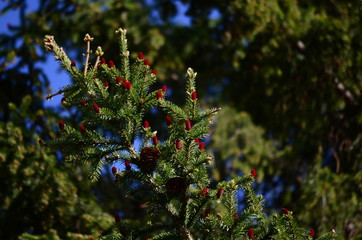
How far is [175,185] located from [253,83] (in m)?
4.75

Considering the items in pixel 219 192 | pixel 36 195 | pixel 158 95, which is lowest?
pixel 219 192

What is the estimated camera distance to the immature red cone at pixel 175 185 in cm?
248

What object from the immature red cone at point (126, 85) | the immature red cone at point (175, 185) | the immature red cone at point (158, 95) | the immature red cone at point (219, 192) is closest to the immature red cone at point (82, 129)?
the immature red cone at point (126, 85)

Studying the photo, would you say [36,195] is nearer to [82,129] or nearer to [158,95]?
[82,129]

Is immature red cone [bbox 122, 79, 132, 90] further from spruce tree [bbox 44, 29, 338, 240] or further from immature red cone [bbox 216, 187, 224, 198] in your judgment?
immature red cone [bbox 216, 187, 224, 198]

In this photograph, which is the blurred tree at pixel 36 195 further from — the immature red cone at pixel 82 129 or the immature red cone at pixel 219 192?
the immature red cone at pixel 219 192

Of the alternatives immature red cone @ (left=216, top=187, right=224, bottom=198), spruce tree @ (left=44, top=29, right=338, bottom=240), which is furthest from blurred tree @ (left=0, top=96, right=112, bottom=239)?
immature red cone @ (left=216, top=187, right=224, bottom=198)

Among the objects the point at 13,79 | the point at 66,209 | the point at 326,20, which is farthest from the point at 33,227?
the point at 326,20

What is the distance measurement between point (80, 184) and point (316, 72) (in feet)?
10.6

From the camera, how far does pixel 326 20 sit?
19.6 ft

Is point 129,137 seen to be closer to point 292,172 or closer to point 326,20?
point 326,20

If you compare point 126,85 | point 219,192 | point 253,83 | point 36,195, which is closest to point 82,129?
point 126,85

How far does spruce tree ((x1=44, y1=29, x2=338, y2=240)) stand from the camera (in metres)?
2.45

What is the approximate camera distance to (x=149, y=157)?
2531 mm
